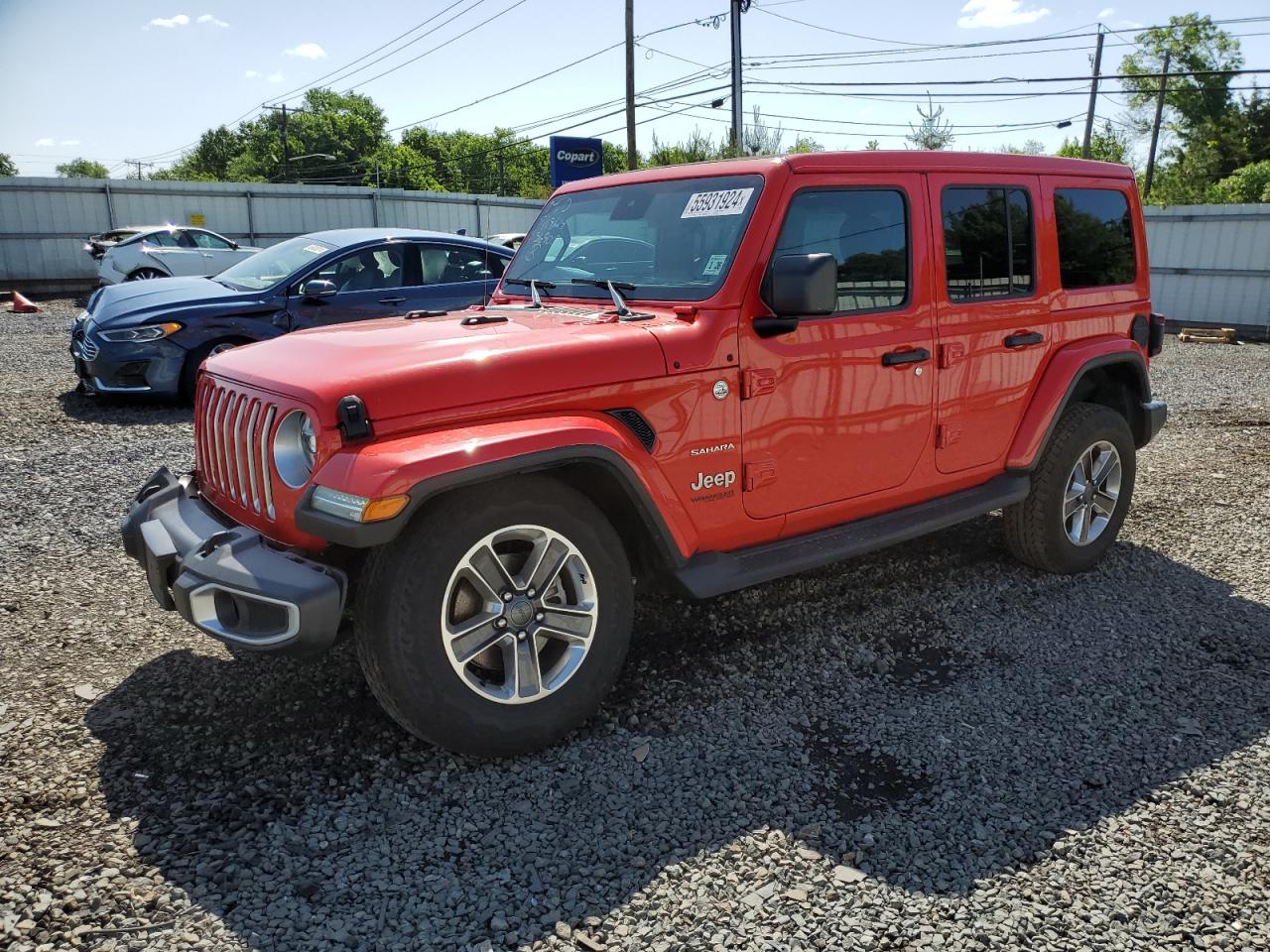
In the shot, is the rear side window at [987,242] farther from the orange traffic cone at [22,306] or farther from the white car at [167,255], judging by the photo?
the orange traffic cone at [22,306]

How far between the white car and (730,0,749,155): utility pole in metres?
12.1

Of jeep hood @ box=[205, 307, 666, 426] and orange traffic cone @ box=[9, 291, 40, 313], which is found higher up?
jeep hood @ box=[205, 307, 666, 426]

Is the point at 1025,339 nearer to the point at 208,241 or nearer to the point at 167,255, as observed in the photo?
the point at 167,255

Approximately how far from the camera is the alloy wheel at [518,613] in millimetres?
2980

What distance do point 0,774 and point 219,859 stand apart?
957 millimetres

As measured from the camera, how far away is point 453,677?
2.95 meters

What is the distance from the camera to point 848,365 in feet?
12.3

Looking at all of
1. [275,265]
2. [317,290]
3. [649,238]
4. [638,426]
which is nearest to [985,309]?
[649,238]

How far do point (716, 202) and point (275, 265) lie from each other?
6463 millimetres

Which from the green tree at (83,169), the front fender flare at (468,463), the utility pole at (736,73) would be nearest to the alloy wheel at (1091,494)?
the front fender flare at (468,463)

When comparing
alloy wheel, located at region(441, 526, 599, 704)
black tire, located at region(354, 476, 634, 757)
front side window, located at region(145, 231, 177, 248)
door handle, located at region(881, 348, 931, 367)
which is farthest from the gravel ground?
front side window, located at region(145, 231, 177, 248)

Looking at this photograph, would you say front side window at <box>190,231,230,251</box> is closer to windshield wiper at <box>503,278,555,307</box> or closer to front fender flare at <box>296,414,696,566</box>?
windshield wiper at <box>503,278,555,307</box>

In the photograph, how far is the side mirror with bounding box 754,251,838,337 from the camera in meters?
3.25

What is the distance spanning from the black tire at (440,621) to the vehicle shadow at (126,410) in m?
6.33
